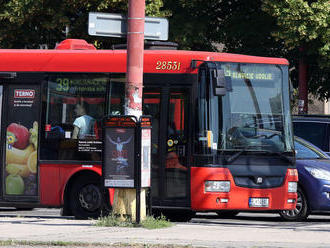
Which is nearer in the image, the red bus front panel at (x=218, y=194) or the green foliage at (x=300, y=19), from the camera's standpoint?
the red bus front panel at (x=218, y=194)

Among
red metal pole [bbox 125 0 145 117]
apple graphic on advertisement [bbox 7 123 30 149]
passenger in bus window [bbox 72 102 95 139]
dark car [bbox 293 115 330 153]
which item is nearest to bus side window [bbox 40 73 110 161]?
passenger in bus window [bbox 72 102 95 139]

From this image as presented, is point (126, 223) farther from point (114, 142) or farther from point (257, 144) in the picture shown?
point (257, 144)

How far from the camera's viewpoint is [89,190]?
15.8 m

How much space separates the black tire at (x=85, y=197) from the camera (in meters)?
15.7

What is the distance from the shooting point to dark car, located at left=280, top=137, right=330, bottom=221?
54.5 ft

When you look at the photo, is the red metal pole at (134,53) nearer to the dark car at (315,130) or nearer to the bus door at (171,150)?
the bus door at (171,150)

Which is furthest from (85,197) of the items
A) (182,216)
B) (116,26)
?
(116,26)

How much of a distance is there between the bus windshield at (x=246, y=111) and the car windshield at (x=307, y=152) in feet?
5.03

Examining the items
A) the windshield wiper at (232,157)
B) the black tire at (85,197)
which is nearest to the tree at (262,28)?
the windshield wiper at (232,157)

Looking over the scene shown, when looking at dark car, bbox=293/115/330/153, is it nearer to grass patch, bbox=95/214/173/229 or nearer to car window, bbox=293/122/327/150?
car window, bbox=293/122/327/150

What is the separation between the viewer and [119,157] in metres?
13.8

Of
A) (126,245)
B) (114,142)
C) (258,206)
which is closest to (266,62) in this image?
(258,206)

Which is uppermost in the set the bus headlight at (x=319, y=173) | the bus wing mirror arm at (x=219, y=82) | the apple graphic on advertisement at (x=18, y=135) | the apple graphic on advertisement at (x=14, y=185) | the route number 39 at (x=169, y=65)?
the route number 39 at (x=169, y=65)

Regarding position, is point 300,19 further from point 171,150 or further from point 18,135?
point 18,135
